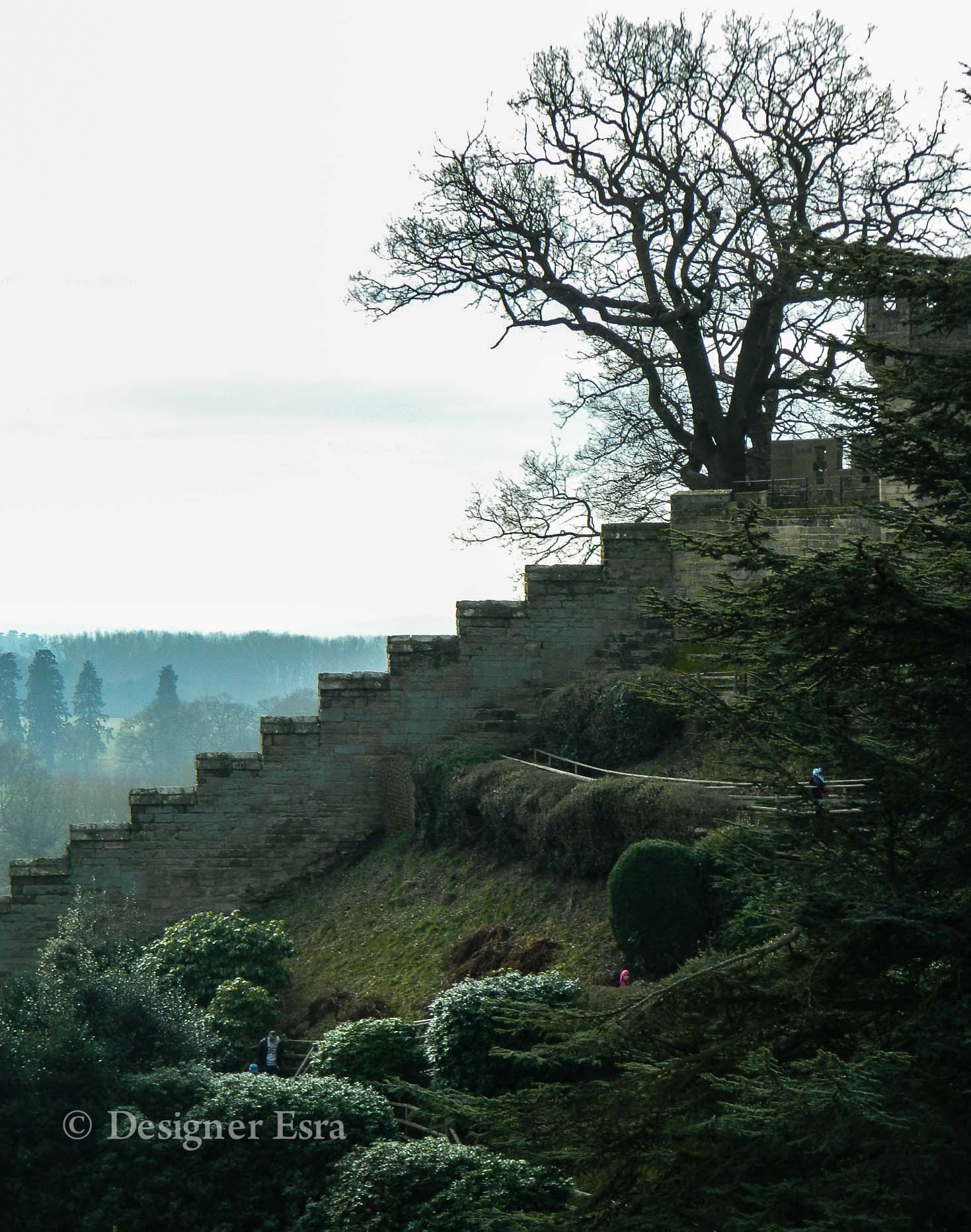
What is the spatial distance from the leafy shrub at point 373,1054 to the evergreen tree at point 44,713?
298 ft

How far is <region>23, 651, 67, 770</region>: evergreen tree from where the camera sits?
101 metres

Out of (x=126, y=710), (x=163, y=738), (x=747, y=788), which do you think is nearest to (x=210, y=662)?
(x=126, y=710)

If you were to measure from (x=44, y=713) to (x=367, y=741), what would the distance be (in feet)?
282

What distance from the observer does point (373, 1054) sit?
47.9ft

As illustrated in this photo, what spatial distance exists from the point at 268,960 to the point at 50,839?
5471cm

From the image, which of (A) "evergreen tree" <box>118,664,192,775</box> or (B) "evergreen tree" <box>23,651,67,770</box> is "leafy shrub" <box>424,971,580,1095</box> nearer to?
(A) "evergreen tree" <box>118,664,192,775</box>

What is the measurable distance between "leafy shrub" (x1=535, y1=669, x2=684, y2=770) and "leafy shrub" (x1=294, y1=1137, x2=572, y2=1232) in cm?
720

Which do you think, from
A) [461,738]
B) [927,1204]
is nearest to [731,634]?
[927,1204]

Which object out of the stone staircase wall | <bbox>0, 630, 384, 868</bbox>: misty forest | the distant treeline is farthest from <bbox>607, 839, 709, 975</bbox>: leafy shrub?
the distant treeline

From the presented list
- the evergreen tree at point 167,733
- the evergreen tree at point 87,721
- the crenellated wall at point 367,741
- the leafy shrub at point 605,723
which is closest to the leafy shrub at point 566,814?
the leafy shrub at point 605,723

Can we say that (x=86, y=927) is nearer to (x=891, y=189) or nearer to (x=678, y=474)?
(x=678, y=474)

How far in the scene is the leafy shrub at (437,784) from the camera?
19.8m

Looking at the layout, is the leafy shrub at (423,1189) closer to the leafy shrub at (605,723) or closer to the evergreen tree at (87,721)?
the leafy shrub at (605,723)

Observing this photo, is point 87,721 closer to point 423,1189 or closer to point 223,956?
point 223,956
